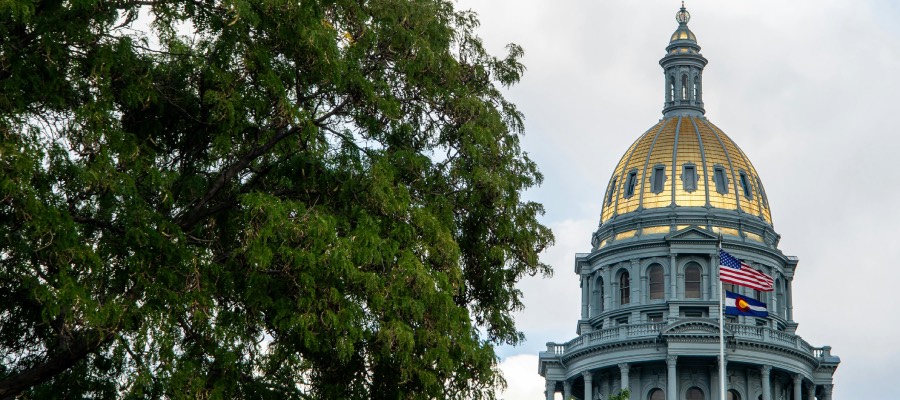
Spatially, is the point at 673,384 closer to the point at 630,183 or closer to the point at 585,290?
the point at 585,290

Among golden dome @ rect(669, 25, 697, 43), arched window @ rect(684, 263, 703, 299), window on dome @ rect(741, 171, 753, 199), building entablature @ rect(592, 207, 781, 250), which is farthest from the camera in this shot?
golden dome @ rect(669, 25, 697, 43)

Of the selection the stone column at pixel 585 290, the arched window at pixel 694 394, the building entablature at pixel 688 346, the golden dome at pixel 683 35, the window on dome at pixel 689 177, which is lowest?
the arched window at pixel 694 394

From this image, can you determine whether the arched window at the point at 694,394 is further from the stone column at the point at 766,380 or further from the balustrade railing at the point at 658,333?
the balustrade railing at the point at 658,333

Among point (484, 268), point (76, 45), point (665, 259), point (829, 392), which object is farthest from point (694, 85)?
point (76, 45)

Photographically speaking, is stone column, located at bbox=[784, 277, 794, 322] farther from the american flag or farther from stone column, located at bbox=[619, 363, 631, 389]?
the american flag

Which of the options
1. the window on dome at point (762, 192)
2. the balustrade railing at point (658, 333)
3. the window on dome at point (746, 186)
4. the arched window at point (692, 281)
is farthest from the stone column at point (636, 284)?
the window on dome at point (762, 192)

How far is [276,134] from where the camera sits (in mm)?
31125

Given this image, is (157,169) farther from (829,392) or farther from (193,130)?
(829,392)

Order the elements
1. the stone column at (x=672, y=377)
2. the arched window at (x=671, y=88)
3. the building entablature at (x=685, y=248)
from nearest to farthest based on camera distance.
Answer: the stone column at (x=672, y=377) → the building entablature at (x=685, y=248) → the arched window at (x=671, y=88)

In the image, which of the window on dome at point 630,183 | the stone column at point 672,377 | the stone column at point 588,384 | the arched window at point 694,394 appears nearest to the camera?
the stone column at point 672,377

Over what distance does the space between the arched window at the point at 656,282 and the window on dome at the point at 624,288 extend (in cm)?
148

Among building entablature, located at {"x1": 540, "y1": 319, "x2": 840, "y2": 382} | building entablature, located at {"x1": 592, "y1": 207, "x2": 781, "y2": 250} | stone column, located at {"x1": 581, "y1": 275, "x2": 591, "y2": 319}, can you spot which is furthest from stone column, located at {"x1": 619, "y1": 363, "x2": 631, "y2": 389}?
building entablature, located at {"x1": 592, "y1": 207, "x2": 781, "y2": 250}

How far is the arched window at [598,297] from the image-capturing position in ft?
359

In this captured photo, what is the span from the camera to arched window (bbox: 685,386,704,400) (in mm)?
102438
